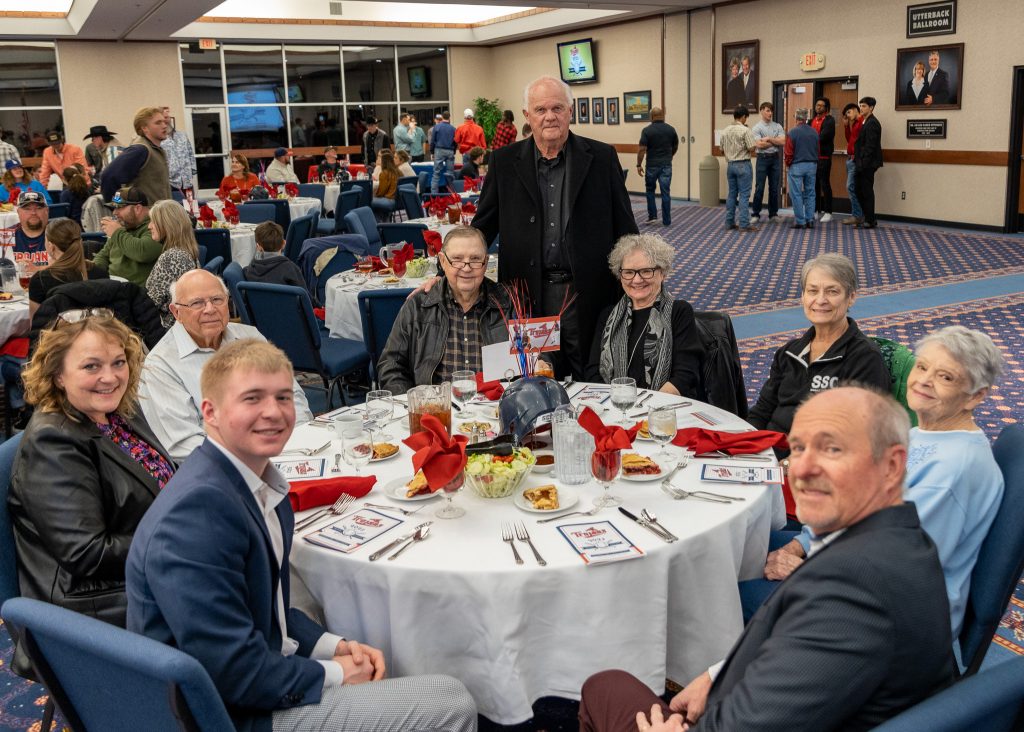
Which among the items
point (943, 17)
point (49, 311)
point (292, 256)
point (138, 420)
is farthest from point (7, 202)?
point (943, 17)

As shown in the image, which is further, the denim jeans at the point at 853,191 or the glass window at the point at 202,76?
the glass window at the point at 202,76

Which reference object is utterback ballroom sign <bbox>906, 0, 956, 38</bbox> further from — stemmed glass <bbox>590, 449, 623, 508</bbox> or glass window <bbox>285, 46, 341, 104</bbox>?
glass window <bbox>285, 46, 341, 104</bbox>

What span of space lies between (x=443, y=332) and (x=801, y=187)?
1053 cm

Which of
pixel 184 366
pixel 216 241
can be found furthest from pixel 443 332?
pixel 216 241

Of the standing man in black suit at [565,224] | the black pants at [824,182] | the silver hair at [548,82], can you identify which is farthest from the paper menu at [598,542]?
the black pants at [824,182]

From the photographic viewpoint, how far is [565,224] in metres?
3.88

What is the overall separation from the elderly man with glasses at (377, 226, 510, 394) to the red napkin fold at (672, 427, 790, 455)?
1.15 m

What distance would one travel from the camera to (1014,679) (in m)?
1.23

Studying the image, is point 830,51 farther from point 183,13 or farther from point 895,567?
point 895,567

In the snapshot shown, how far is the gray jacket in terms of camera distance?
3629 millimetres

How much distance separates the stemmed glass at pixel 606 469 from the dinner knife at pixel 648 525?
0.05 m

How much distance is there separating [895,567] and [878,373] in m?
1.87

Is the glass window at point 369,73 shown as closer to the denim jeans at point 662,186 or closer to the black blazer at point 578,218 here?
the denim jeans at point 662,186

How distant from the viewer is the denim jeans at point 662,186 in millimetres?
13688
